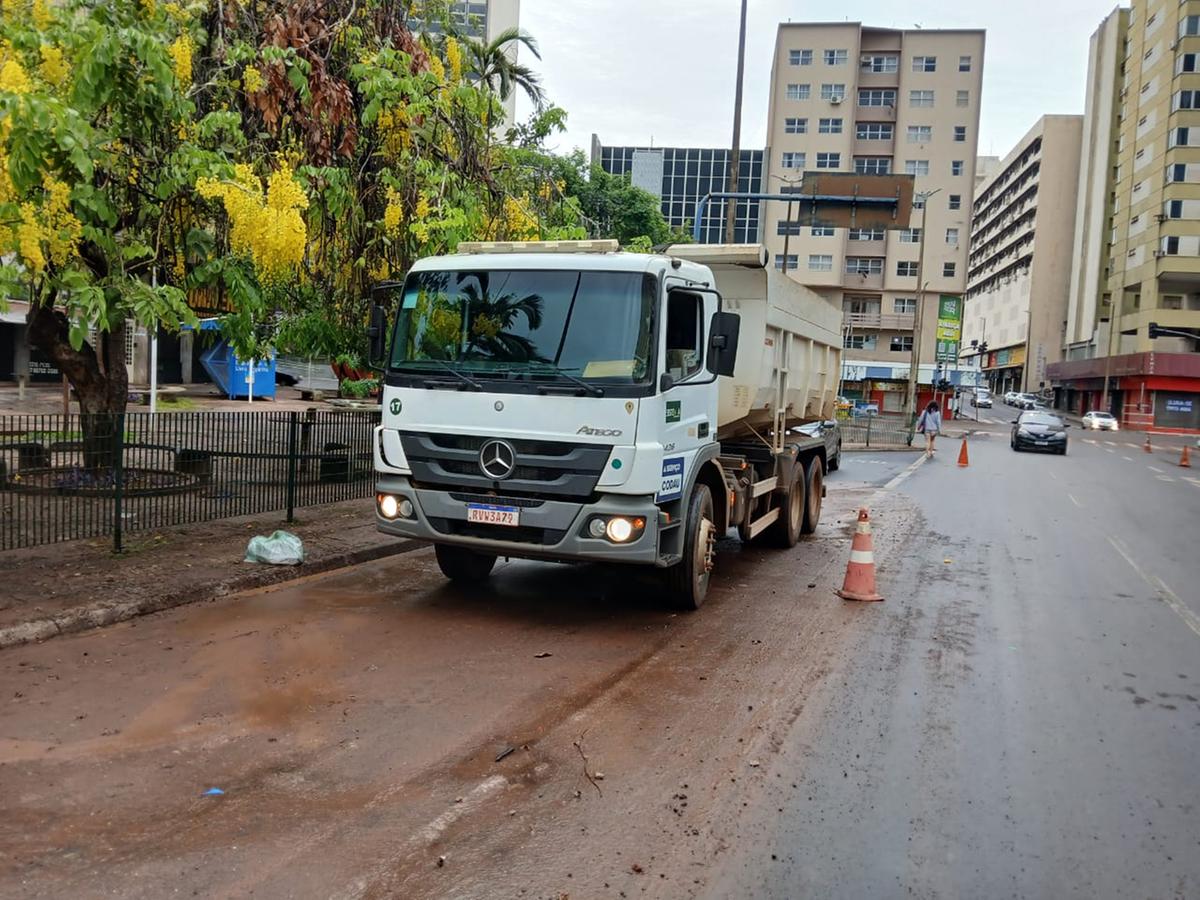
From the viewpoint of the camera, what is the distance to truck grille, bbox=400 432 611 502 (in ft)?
22.6

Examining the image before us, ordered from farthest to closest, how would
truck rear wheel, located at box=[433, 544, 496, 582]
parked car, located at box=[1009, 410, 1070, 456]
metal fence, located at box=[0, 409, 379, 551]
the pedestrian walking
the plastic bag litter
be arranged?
parked car, located at box=[1009, 410, 1070, 456]
the pedestrian walking
the plastic bag litter
truck rear wheel, located at box=[433, 544, 496, 582]
metal fence, located at box=[0, 409, 379, 551]

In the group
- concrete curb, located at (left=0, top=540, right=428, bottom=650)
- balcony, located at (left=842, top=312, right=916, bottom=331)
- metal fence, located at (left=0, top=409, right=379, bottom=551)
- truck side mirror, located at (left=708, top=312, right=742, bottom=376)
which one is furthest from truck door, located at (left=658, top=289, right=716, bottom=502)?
balcony, located at (left=842, top=312, right=916, bottom=331)

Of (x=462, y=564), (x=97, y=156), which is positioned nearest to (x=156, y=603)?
(x=462, y=564)

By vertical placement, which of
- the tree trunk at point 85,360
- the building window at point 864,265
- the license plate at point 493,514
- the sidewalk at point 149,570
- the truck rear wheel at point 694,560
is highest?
the building window at point 864,265

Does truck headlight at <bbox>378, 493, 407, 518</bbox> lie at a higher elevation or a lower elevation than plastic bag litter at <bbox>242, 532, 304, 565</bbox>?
higher

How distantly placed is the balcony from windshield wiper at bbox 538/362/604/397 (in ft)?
215

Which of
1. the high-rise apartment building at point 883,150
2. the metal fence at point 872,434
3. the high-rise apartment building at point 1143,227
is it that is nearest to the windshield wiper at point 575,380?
the metal fence at point 872,434

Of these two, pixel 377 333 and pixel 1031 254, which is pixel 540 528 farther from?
pixel 1031 254

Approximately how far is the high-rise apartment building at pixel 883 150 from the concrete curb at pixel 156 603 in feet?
207

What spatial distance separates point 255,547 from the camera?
8.93 m

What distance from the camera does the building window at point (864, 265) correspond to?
70.1m

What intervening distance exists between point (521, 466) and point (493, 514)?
431mm

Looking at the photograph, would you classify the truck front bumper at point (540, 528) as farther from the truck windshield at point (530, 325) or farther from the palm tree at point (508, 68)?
the palm tree at point (508, 68)

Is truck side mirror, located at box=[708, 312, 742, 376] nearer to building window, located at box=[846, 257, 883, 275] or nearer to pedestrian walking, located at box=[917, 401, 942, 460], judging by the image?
pedestrian walking, located at box=[917, 401, 942, 460]
